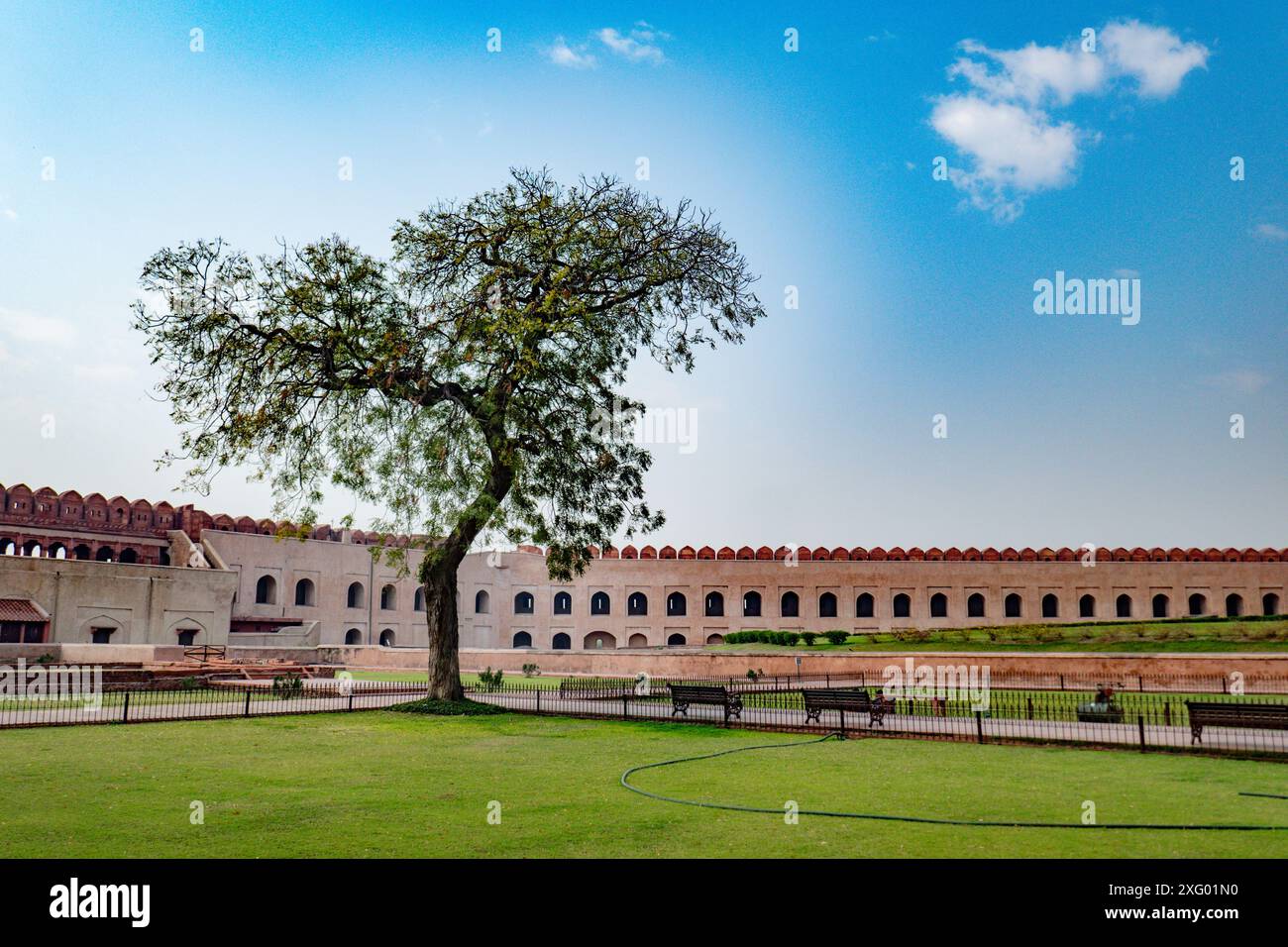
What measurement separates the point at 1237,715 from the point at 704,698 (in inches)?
325

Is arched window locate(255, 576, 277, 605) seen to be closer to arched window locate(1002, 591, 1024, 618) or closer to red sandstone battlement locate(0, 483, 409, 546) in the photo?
red sandstone battlement locate(0, 483, 409, 546)

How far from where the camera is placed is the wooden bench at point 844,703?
615 inches

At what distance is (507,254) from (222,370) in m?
5.89

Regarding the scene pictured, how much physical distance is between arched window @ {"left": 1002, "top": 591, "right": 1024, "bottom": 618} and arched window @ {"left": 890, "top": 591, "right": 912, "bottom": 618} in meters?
5.10

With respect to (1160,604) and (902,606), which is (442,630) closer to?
(902,606)

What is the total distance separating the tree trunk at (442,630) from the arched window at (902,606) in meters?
40.2

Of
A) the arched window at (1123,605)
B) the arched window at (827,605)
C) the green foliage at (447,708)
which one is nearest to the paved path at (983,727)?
the green foliage at (447,708)

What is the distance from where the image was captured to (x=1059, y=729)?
14484mm

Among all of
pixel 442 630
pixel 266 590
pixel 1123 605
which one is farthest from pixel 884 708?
pixel 1123 605

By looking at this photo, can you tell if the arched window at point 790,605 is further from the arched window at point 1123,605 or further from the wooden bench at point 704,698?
the wooden bench at point 704,698

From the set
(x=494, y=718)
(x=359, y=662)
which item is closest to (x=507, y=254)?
→ (x=494, y=718)

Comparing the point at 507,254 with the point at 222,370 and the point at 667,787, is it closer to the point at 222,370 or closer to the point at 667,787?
the point at 222,370

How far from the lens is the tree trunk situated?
62.2 feet
